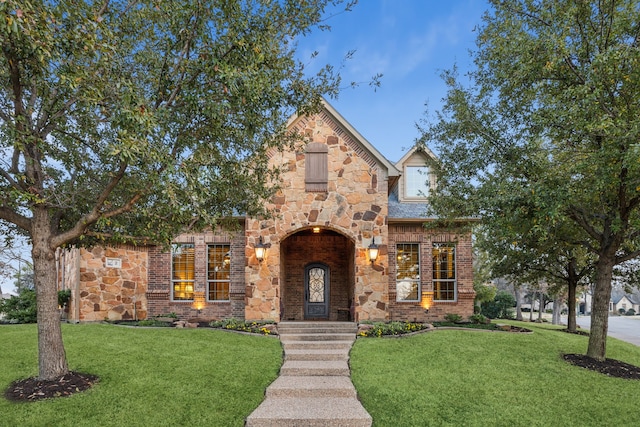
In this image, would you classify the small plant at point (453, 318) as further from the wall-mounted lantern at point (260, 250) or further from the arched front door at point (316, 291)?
the wall-mounted lantern at point (260, 250)

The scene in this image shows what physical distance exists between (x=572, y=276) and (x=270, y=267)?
12.7m

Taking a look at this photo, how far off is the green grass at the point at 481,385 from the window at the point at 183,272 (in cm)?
729

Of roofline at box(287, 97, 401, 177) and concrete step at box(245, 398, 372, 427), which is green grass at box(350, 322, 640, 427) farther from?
roofline at box(287, 97, 401, 177)

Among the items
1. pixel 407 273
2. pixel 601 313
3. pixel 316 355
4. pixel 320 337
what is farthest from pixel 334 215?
pixel 601 313

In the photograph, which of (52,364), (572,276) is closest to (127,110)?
(52,364)

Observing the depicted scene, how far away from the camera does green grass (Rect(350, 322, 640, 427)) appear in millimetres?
5922

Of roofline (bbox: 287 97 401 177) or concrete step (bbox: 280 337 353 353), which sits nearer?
concrete step (bbox: 280 337 353 353)

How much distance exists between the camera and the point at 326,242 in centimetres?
1550

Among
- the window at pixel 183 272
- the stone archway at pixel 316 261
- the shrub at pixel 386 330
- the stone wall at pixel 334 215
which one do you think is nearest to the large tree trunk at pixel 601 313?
the shrub at pixel 386 330

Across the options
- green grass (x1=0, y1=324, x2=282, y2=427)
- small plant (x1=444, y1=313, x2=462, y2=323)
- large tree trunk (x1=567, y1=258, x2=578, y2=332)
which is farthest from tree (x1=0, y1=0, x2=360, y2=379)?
large tree trunk (x1=567, y1=258, x2=578, y2=332)

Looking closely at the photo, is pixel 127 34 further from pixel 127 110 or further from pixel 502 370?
pixel 502 370

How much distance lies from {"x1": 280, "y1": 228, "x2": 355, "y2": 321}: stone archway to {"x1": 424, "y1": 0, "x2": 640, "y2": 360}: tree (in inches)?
247

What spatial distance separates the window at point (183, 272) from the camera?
14.4m

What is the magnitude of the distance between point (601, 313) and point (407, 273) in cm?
625
